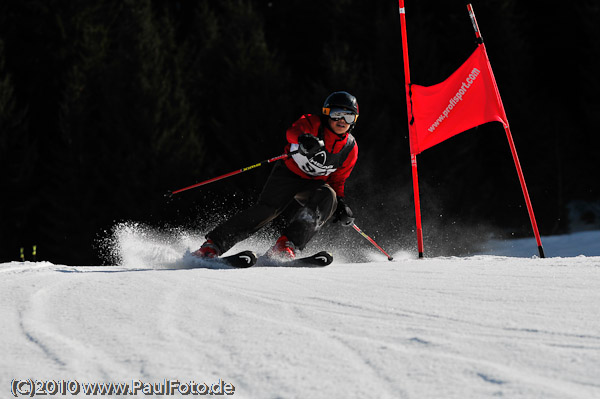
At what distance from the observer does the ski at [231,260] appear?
457cm

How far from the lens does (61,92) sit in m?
19.3

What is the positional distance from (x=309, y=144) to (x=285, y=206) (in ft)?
2.33

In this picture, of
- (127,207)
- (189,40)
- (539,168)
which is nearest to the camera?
(127,207)

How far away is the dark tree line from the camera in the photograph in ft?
59.1

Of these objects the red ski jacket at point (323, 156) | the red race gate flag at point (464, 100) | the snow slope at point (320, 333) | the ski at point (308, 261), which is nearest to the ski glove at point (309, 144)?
the red ski jacket at point (323, 156)

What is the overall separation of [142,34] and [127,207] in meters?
4.97

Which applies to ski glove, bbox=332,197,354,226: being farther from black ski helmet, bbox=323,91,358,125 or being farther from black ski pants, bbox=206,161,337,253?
black ski helmet, bbox=323,91,358,125

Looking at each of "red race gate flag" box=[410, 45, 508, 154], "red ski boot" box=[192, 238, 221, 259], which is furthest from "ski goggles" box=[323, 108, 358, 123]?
"red ski boot" box=[192, 238, 221, 259]

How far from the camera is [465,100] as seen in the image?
232 inches

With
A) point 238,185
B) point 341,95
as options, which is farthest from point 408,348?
point 238,185

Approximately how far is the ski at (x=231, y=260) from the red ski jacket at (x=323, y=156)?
1104 millimetres

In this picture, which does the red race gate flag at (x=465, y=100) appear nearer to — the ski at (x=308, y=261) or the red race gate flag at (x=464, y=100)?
the red race gate flag at (x=464, y=100)

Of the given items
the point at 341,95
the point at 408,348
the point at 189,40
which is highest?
the point at 408,348

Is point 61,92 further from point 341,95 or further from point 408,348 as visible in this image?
point 408,348
